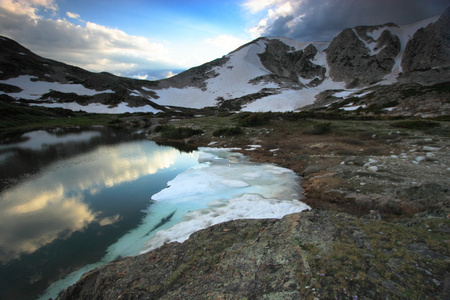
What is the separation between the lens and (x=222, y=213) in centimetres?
952

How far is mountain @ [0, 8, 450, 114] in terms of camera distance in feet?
286

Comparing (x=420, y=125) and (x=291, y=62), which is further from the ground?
(x=291, y=62)

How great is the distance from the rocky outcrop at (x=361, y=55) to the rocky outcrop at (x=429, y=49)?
10151mm

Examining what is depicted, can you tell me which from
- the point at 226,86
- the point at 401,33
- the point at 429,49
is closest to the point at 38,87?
the point at 226,86

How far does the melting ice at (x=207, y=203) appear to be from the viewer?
8.04 metres

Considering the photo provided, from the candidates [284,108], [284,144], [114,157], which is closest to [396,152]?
[284,144]

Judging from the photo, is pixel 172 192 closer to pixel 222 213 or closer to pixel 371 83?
pixel 222 213

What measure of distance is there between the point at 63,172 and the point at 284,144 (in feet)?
63.3

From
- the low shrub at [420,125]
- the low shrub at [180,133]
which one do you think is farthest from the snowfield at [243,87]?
the low shrub at [420,125]

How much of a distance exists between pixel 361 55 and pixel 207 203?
17675 cm

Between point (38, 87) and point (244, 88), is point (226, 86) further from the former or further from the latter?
point (38, 87)

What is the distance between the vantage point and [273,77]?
138 metres

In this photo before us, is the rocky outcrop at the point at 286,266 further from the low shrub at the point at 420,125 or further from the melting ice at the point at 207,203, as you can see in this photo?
the low shrub at the point at 420,125

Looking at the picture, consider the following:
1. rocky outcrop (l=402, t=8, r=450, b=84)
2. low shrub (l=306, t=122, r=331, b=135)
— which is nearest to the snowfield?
rocky outcrop (l=402, t=8, r=450, b=84)
